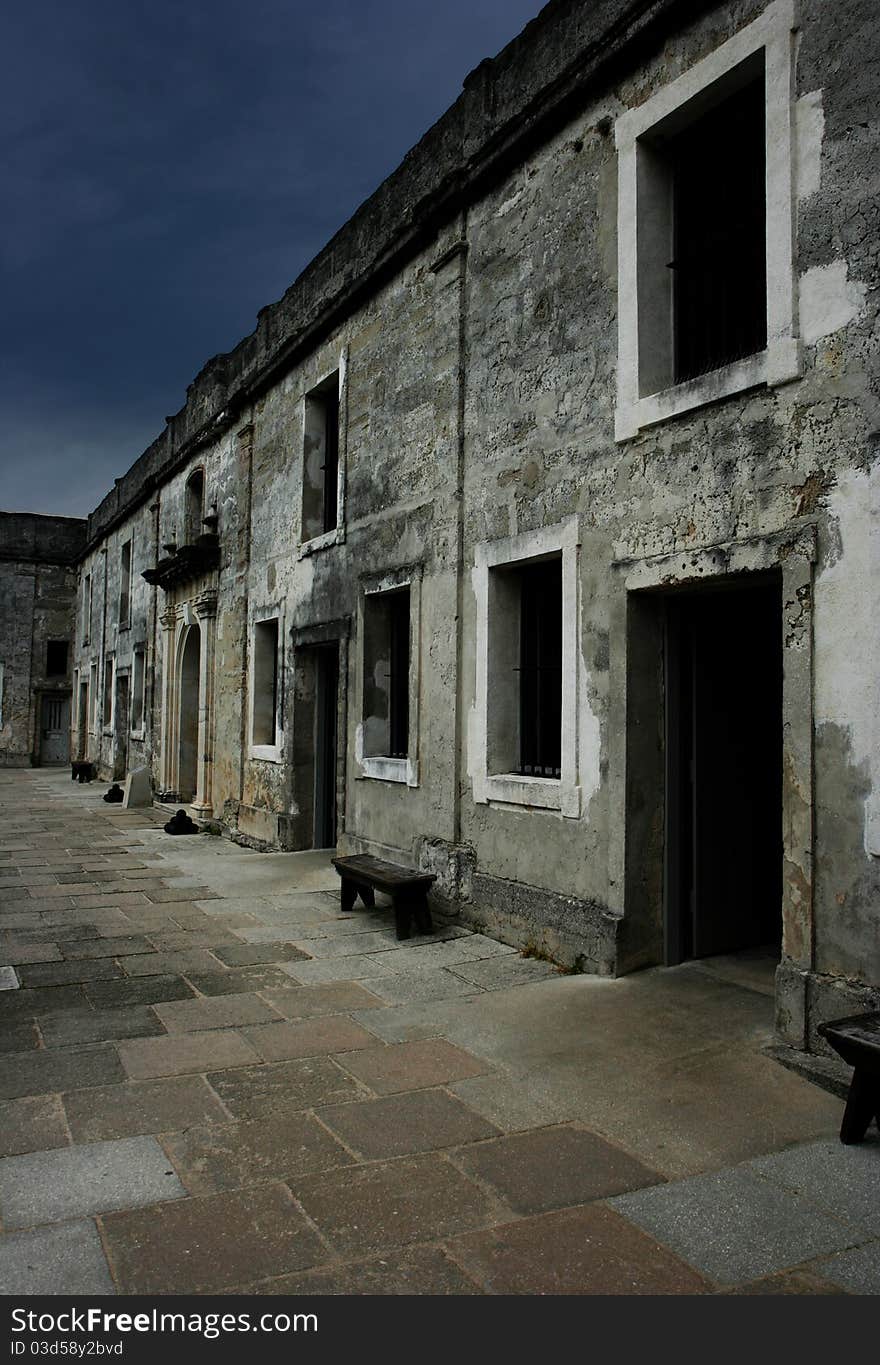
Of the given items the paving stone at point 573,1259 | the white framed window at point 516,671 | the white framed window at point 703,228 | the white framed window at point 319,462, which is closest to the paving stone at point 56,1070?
the paving stone at point 573,1259

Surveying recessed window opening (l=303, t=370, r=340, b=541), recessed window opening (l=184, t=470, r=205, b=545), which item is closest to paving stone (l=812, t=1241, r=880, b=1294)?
recessed window opening (l=303, t=370, r=340, b=541)

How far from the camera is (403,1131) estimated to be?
3.63 metres

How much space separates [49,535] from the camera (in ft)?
93.8

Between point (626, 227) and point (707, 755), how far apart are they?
317 cm

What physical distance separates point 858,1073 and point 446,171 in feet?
23.0

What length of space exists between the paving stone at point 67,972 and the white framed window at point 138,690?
1331cm

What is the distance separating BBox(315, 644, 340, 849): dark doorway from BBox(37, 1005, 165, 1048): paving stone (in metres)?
5.53

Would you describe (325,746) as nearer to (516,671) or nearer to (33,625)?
(516,671)

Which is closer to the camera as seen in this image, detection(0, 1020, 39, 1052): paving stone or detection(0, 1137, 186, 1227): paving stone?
detection(0, 1137, 186, 1227): paving stone

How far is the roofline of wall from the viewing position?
230 inches

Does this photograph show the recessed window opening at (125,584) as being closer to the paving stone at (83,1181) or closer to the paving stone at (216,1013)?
the paving stone at (216,1013)

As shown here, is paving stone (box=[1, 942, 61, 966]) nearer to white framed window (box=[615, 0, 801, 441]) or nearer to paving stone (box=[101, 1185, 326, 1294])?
paving stone (box=[101, 1185, 326, 1294])

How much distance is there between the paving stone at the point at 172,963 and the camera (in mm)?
5867

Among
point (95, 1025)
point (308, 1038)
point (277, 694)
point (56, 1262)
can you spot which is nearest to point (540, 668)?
point (308, 1038)
